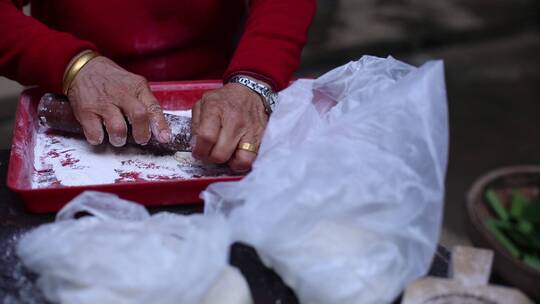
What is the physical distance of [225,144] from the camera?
1169mm

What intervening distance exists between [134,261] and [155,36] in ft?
2.81

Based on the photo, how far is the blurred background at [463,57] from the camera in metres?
3.06

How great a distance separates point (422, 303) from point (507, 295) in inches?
5.1

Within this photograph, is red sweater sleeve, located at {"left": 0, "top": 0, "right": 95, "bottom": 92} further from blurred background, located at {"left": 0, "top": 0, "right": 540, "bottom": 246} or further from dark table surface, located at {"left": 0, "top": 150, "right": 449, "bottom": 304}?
blurred background, located at {"left": 0, "top": 0, "right": 540, "bottom": 246}

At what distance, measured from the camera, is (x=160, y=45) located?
5.03 ft

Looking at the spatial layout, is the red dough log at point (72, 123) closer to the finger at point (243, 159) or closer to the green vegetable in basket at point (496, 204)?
the finger at point (243, 159)

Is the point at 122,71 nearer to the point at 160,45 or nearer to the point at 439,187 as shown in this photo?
the point at 160,45

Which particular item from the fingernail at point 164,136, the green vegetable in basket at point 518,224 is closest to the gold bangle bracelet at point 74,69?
the fingernail at point 164,136

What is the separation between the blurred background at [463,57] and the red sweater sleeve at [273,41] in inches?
57.5

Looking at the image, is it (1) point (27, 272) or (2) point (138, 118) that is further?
(2) point (138, 118)

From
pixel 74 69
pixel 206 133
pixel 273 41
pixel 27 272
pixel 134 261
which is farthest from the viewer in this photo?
pixel 273 41

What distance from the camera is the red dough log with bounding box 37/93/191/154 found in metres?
1.25

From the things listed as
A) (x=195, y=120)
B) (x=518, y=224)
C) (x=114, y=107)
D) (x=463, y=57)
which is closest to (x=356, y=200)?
(x=195, y=120)

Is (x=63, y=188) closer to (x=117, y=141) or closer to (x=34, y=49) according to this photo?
(x=117, y=141)
